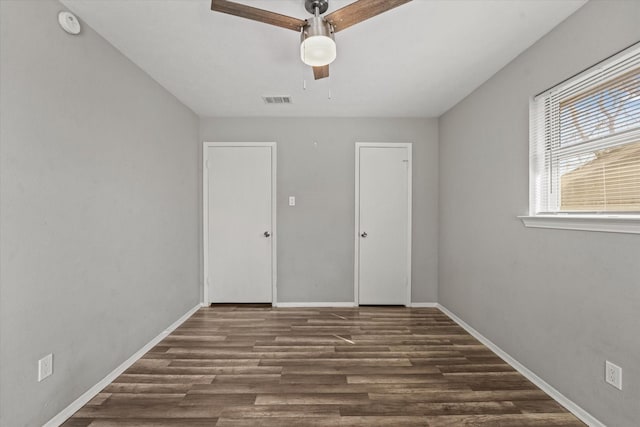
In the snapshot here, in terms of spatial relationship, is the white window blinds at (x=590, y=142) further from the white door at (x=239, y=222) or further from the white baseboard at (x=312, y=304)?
the white door at (x=239, y=222)

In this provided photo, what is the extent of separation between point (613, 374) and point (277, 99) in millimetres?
3417

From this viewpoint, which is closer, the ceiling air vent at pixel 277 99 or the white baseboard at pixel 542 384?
the white baseboard at pixel 542 384

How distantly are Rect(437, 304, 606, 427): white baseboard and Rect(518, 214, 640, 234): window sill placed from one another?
110cm

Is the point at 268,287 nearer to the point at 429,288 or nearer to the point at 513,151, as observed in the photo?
the point at 429,288

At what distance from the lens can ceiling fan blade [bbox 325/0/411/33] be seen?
4.88 ft

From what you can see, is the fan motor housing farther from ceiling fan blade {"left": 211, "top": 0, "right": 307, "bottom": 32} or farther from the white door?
the white door

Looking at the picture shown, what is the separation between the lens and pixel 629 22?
1542 millimetres

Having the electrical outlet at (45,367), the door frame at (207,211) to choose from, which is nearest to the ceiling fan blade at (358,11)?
the door frame at (207,211)

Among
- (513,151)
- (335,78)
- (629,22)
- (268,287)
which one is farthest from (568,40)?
(268,287)

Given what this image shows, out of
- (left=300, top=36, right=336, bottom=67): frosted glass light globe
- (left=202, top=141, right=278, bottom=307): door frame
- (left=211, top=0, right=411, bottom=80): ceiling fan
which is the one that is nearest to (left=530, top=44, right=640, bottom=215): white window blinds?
(left=211, top=0, right=411, bottom=80): ceiling fan

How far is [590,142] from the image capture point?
1.82m

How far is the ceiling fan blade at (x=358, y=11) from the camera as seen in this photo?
58.6 inches

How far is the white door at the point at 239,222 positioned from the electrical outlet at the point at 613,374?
315cm

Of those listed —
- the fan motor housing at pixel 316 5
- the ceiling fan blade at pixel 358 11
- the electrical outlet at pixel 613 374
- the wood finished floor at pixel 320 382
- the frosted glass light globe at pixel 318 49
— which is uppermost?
the fan motor housing at pixel 316 5
